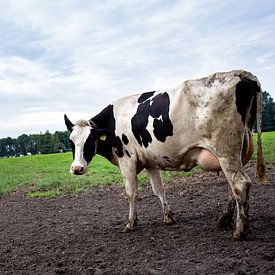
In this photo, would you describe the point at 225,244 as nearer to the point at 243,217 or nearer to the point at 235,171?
the point at 243,217

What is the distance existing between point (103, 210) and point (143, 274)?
5113 millimetres

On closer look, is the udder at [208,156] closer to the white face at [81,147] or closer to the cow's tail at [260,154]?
the cow's tail at [260,154]

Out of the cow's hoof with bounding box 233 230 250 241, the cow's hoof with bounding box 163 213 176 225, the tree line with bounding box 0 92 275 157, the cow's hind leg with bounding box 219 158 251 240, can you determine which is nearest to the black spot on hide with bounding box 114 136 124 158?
the cow's hoof with bounding box 163 213 176 225

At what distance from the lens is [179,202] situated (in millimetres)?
9914

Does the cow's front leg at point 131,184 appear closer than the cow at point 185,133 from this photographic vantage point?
No

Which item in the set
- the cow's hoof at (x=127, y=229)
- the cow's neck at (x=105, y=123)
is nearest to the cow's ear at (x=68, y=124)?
the cow's neck at (x=105, y=123)

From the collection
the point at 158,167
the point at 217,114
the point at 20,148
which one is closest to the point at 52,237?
the point at 158,167

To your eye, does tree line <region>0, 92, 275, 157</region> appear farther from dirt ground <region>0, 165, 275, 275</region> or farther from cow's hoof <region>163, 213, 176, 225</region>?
cow's hoof <region>163, 213, 176, 225</region>

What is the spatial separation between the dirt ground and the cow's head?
1.28 metres

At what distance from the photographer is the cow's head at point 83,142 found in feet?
24.6

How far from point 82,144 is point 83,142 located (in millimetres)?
42

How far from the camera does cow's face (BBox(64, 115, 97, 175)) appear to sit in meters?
7.47

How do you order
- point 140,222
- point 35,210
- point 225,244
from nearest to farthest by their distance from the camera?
1. point 225,244
2. point 140,222
3. point 35,210

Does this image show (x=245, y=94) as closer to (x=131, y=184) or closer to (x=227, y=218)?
(x=227, y=218)
